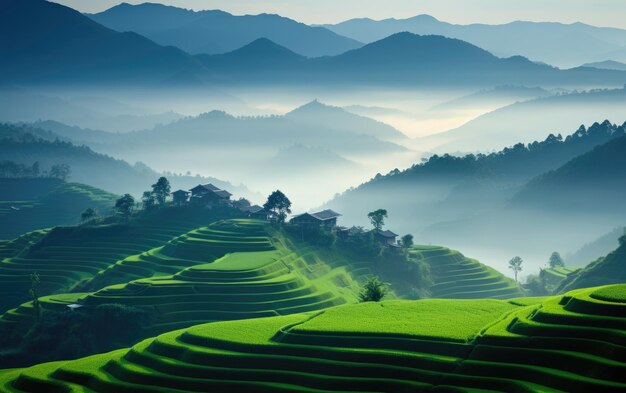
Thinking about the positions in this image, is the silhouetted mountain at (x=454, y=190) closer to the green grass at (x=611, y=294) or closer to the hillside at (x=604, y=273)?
the hillside at (x=604, y=273)

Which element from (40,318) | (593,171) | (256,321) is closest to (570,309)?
(256,321)

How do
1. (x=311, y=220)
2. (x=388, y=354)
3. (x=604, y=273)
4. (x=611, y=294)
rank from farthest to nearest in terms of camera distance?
(x=311, y=220)
(x=604, y=273)
(x=388, y=354)
(x=611, y=294)

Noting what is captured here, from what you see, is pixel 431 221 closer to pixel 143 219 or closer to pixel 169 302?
pixel 143 219

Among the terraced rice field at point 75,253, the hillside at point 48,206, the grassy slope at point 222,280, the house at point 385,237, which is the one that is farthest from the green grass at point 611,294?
the hillside at point 48,206

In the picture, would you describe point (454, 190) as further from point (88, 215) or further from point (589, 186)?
point (88, 215)

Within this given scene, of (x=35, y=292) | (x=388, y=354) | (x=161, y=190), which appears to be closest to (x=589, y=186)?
(x=161, y=190)

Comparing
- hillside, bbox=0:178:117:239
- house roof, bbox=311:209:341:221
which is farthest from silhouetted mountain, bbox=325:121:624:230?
house roof, bbox=311:209:341:221

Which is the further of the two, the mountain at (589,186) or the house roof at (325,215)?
the mountain at (589,186)
